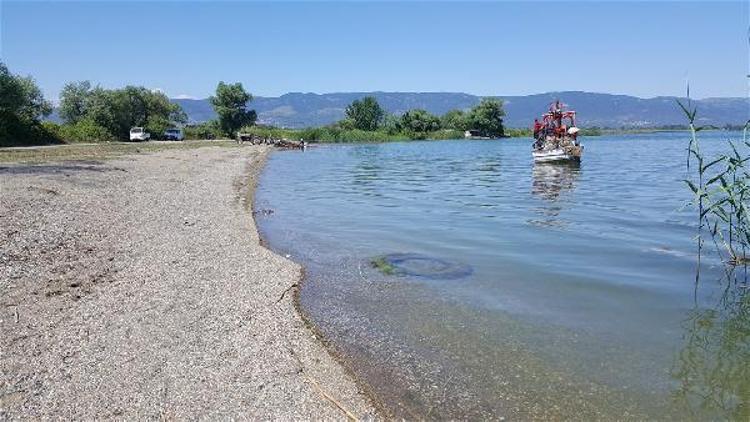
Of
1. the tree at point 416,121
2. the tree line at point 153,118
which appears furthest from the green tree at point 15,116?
the tree at point 416,121

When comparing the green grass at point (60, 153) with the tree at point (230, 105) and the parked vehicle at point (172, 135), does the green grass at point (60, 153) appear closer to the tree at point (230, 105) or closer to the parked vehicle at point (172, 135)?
the parked vehicle at point (172, 135)

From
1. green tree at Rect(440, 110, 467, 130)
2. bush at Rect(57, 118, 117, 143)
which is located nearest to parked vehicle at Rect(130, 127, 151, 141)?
bush at Rect(57, 118, 117, 143)

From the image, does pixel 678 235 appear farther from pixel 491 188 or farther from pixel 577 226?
pixel 491 188

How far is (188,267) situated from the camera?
11633 mm

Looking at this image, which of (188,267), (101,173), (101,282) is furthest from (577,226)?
(101,173)

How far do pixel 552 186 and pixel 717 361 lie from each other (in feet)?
85.8

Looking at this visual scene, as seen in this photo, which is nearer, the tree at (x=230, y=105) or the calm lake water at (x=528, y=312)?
the calm lake water at (x=528, y=312)

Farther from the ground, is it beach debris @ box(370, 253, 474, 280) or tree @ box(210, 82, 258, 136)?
tree @ box(210, 82, 258, 136)

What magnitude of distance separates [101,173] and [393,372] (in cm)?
2285

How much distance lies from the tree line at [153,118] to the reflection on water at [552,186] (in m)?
45.5

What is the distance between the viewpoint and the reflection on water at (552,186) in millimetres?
21016

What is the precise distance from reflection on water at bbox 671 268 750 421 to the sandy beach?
4.20m

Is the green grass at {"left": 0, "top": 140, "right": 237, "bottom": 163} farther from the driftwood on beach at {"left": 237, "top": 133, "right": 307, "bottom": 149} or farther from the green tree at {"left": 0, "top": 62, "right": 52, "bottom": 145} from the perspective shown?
the driftwood on beach at {"left": 237, "top": 133, "right": 307, "bottom": 149}

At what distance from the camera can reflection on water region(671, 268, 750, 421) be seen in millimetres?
6744
